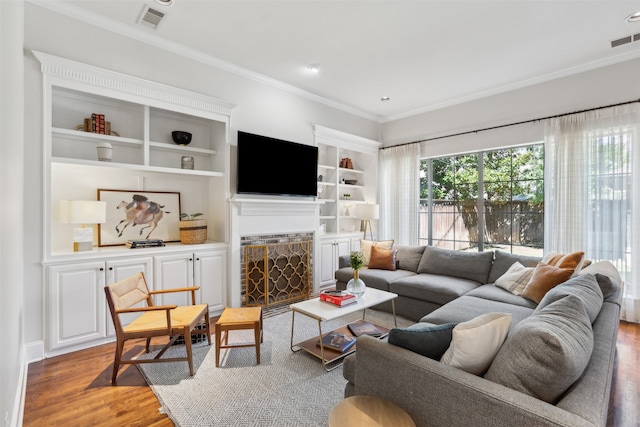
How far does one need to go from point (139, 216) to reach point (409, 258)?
3.40m

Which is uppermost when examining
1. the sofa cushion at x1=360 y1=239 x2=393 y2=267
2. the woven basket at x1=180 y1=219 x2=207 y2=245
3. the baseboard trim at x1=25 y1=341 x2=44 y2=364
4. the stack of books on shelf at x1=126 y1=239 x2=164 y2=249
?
the woven basket at x1=180 y1=219 x2=207 y2=245

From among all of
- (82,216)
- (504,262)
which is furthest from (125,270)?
(504,262)

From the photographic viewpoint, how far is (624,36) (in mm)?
3041

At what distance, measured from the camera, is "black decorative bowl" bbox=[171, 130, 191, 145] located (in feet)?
11.4

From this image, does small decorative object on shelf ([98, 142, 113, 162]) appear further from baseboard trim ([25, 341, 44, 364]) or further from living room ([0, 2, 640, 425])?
baseboard trim ([25, 341, 44, 364])

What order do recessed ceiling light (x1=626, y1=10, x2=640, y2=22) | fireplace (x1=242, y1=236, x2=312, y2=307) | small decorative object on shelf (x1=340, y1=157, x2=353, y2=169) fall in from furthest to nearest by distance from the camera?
small decorative object on shelf (x1=340, y1=157, x2=353, y2=169) < fireplace (x1=242, y1=236, x2=312, y2=307) < recessed ceiling light (x1=626, y1=10, x2=640, y2=22)

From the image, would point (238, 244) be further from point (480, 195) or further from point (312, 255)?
point (480, 195)

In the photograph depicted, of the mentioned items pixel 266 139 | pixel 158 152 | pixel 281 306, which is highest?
pixel 266 139

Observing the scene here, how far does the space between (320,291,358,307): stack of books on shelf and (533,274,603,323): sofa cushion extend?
1.43 metres

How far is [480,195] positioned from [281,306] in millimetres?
3359

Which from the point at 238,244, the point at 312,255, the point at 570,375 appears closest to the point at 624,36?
the point at 570,375

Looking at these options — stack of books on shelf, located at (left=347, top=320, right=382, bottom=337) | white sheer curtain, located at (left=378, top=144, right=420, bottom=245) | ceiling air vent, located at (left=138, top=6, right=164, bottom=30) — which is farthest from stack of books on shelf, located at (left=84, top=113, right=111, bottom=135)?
white sheer curtain, located at (left=378, top=144, right=420, bottom=245)

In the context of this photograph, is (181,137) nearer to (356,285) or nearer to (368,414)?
(356,285)

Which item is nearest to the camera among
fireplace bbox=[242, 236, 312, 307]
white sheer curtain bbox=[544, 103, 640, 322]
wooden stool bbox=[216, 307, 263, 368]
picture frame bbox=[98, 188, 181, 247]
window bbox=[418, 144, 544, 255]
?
wooden stool bbox=[216, 307, 263, 368]
